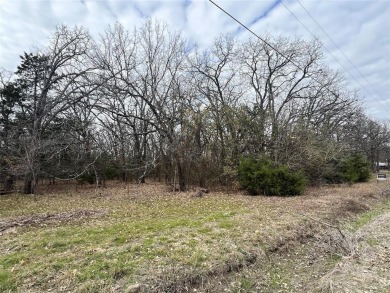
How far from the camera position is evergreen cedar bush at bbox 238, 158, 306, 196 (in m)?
11.5

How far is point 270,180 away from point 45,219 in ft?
27.2

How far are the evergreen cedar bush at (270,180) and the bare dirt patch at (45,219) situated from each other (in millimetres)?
6611

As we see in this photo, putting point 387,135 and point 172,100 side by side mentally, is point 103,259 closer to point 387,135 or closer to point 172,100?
point 172,100

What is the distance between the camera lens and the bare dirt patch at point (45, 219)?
6057mm

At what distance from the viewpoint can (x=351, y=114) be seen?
23.3 m

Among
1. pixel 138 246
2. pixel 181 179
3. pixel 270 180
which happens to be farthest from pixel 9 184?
pixel 138 246

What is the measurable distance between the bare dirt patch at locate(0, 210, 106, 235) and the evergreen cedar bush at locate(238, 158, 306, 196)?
661 cm

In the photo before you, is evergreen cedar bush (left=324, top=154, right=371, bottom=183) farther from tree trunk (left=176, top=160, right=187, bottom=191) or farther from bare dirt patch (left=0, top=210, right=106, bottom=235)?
→ bare dirt patch (left=0, top=210, right=106, bottom=235)

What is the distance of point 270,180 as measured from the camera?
454 inches

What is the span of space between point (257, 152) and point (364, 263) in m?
10.1

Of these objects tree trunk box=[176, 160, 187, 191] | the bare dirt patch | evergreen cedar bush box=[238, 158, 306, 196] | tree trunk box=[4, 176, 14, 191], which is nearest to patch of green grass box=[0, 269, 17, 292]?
the bare dirt patch

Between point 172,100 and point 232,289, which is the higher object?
point 172,100

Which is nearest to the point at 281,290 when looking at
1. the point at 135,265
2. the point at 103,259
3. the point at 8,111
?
the point at 135,265

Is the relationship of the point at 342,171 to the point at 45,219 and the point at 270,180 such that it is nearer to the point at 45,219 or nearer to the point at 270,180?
the point at 270,180
